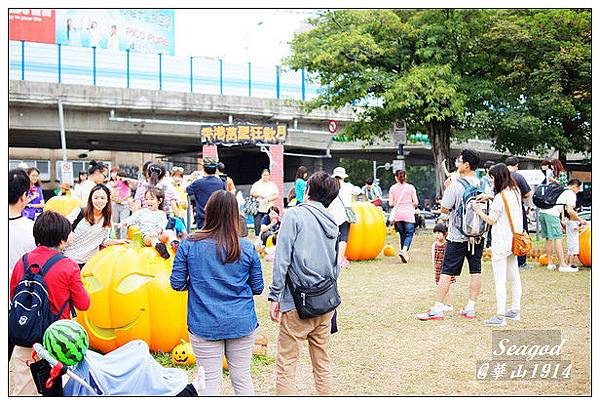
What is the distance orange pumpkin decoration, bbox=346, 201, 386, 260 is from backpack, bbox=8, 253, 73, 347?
26.7 ft

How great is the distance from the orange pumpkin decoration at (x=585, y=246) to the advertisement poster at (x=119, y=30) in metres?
26.3

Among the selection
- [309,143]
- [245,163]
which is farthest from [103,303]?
[245,163]

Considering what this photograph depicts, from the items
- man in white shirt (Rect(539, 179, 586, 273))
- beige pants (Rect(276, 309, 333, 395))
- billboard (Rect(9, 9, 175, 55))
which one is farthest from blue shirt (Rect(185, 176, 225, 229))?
billboard (Rect(9, 9, 175, 55))

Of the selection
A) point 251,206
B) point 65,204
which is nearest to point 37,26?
point 251,206

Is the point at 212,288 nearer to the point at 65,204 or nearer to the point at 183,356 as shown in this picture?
the point at 183,356

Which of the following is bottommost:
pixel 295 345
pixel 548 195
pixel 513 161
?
pixel 295 345

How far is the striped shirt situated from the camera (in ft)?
19.7

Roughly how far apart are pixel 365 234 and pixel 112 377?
8.25 meters

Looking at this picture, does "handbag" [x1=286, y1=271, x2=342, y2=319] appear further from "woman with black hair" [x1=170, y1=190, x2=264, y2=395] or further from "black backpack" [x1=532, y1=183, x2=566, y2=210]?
"black backpack" [x1=532, y1=183, x2=566, y2=210]

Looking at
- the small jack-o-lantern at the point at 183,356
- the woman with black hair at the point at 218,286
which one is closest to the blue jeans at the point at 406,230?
the small jack-o-lantern at the point at 183,356

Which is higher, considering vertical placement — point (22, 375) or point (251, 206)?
point (251, 206)

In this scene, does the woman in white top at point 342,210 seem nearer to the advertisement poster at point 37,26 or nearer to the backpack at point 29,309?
the backpack at point 29,309

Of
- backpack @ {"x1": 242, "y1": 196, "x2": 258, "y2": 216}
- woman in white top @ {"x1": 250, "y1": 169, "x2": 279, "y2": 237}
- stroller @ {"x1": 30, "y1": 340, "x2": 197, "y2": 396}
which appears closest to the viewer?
stroller @ {"x1": 30, "y1": 340, "x2": 197, "y2": 396}

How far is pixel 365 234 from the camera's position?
11938 millimetres
